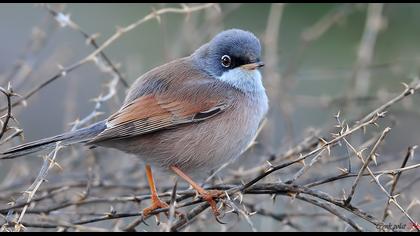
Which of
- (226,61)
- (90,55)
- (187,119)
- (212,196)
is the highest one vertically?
(90,55)

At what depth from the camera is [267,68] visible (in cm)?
611

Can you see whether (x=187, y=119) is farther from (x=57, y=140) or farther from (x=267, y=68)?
(x=267, y=68)

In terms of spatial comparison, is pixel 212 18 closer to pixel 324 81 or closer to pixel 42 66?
pixel 42 66

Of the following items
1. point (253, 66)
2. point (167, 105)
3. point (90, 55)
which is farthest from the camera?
point (253, 66)

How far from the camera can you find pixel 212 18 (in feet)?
21.3

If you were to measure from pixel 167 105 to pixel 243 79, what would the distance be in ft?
2.14

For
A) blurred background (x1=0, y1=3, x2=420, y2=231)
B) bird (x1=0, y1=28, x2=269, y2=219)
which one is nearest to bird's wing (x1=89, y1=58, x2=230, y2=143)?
bird (x1=0, y1=28, x2=269, y2=219)

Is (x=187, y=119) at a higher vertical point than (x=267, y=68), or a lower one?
lower

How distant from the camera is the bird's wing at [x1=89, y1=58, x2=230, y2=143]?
4.61m

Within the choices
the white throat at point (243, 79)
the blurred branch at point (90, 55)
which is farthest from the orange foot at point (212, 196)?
the blurred branch at point (90, 55)

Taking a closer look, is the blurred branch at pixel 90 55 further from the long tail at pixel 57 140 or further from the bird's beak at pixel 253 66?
the bird's beak at pixel 253 66

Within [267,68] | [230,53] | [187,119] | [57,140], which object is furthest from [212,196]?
[267,68]

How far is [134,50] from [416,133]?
14.8 feet

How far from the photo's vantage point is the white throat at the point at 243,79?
5.02 meters
